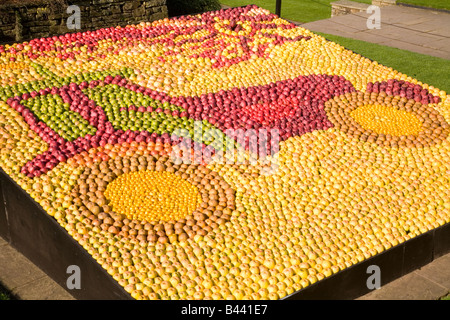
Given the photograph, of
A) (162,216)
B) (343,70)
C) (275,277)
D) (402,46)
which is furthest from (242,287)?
(402,46)

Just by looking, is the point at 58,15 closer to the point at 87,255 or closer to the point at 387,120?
the point at 387,120

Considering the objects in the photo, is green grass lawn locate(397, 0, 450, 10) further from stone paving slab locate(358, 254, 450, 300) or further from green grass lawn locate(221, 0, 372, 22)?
stone paving slab locate(358, 254, 450, 300)

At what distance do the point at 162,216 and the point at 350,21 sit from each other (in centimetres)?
1219

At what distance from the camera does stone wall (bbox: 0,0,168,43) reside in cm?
1128

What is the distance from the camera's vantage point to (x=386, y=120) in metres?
7.98

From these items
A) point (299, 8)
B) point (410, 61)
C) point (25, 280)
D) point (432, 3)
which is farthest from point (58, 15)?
point (432, 3)

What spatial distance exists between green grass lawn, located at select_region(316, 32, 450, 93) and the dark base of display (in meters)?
6.08

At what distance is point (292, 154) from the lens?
6.98 m

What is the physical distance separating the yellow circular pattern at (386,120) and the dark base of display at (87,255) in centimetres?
202

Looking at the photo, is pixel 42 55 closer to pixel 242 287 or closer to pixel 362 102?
pixel 362 102

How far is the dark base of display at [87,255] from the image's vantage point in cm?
512

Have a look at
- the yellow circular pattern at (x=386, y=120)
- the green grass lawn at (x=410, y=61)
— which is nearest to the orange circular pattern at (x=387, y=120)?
the yellow circular pattern at (x=386, y=120)

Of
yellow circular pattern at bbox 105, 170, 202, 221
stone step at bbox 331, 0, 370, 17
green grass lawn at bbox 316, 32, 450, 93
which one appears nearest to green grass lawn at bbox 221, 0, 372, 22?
stone step at bbox 331, 0, 370, 17

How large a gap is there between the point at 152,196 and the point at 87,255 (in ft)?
3.66
